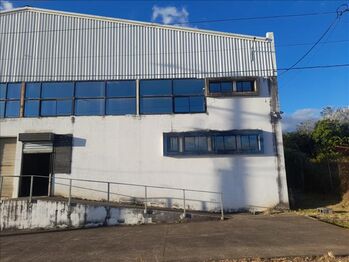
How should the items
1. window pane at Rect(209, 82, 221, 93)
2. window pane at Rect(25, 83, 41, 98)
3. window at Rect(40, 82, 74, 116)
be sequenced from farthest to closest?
window pane at Rect(25, 83, 41, 98), window pane at Rect(209, 82, 221, 93), window at Rect(40, 82, 74, 116)

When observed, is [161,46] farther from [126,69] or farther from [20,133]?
[20,133]

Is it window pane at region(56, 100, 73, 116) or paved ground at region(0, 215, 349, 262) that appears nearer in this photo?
paved ground at region(0, 215, 349, 262)

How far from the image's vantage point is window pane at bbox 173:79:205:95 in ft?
60.0

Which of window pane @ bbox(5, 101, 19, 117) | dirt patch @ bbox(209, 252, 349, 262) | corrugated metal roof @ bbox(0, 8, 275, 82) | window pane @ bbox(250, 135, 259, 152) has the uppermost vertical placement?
corrugated metal roof @ bbox(0, 8, 275, 82)

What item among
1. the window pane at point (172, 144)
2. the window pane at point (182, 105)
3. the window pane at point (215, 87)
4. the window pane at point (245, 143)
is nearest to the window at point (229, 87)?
the window pane at point (215, 87)

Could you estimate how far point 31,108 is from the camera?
59.7 feet

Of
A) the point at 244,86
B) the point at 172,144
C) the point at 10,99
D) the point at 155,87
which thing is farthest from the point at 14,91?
the point at 244,86

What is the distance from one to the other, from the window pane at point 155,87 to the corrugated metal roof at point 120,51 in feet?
1.02

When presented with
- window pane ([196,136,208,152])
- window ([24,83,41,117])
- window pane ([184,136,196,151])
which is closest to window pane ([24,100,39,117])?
window ([24,83,41,117])

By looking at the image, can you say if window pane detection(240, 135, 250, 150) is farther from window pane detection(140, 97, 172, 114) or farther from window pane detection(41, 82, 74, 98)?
window pane detection(41, 82, 74, 98)

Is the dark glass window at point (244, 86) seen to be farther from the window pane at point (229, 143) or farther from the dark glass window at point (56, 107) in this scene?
the dark glass window at point (56, 107)

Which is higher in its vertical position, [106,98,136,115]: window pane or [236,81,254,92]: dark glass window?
[236,81,254,92]: dark glass window

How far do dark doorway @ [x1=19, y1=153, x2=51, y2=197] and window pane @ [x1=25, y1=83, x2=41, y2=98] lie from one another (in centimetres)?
287

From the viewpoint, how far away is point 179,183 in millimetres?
17188
